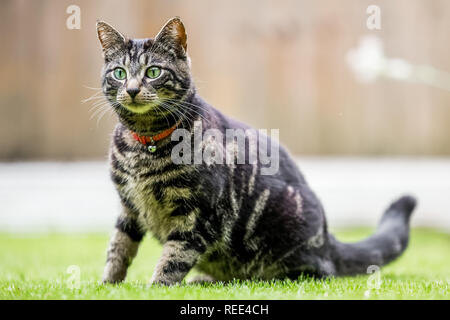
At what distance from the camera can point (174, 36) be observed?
245 centimetres

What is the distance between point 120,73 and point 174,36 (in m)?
0.25

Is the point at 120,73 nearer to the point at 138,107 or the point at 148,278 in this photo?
the point at 138,107

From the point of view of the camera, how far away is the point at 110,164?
2.55 m

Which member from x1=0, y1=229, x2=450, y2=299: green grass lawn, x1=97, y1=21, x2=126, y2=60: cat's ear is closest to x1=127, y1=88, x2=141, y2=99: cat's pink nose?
x1=97, y1=21, x2=126, y2=60: cat's ear

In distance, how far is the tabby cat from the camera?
2381 mm

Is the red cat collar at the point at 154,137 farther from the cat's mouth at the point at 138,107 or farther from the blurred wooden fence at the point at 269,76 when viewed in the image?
the blurred wooden fence at the point at 269,76

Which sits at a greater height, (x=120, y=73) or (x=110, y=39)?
(x=110, y=39)

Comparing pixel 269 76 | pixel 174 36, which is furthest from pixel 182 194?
pixel 269 76

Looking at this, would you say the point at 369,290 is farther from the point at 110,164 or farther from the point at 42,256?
the point at 42,256

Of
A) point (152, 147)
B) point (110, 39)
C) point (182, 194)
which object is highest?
point (110, 39)

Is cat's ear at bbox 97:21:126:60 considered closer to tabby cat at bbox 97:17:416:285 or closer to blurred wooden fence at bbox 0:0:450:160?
tabby cat at bbox 97:17:416:285

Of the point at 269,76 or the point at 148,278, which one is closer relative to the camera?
the point at 148,278

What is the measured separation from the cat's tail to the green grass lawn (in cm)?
7

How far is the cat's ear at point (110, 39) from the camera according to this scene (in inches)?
97.0
